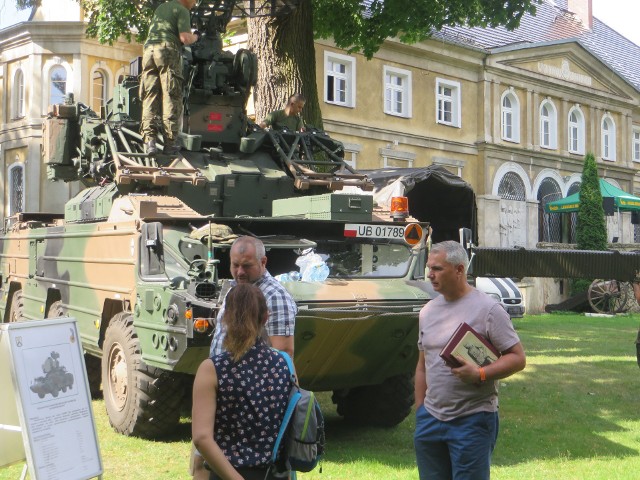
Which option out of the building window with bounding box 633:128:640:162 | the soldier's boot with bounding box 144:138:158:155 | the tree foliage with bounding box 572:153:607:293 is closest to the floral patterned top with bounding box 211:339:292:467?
the soldier's boot with bounding box 144:138:158:155

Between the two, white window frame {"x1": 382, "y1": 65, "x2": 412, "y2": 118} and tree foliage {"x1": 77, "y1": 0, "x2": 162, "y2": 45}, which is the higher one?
white window frame {"x1": 382, "y1": 65, "x2": 412, "y2": 118}

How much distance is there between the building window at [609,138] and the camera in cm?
4067

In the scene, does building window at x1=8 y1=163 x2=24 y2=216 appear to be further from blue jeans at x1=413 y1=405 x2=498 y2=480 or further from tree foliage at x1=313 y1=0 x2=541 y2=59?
blue jeans at x1=413 y1=405 x2=498 y2=480

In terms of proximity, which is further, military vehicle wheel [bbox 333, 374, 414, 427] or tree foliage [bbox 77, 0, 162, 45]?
tree foliage [bbox 77, 0, 162, 45]

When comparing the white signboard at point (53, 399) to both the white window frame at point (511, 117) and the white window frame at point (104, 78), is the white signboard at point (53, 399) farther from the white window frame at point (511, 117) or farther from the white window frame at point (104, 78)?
the white window frame at point (511, 117)

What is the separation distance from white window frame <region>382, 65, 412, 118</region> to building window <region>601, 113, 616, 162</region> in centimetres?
1123

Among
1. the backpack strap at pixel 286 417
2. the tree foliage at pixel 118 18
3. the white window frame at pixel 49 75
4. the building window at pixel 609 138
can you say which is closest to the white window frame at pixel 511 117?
the building window at pixel 609 138

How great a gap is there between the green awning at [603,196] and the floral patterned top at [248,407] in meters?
32.7

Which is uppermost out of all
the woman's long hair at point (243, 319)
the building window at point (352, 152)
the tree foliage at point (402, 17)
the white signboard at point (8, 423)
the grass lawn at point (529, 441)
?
the tree foliage at point (402, 17)

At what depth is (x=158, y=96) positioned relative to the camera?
34.0 ft

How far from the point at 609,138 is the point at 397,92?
12.1 metres

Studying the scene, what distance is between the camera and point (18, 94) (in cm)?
3150

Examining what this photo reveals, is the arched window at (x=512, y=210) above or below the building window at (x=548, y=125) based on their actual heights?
below

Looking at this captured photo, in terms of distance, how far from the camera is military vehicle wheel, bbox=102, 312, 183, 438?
879 cm
